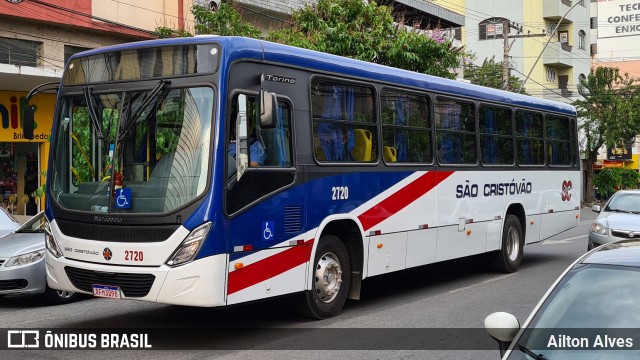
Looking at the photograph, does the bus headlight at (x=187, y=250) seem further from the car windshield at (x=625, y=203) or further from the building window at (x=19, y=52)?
the building window at (x=19, y=52)

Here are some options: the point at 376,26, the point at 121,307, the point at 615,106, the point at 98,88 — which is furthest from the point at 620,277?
the point at 615,106

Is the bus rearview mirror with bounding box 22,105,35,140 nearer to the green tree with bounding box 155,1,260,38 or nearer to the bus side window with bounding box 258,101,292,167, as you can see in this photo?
the bus side window with bounding box 258,101,292,167

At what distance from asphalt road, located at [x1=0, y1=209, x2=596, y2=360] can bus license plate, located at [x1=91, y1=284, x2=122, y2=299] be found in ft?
1.88

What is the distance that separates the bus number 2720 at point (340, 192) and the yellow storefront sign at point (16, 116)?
1387 cm

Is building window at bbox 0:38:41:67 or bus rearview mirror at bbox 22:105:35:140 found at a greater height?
building window at bbox 0:38:41:67

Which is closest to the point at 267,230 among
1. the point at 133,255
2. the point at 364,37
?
the point at 133,255

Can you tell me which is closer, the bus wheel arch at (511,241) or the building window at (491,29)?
the bus wheel arch at (511,241)

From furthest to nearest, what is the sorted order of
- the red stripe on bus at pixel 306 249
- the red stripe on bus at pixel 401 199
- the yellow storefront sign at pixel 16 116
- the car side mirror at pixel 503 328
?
1. the yellow storefront sign at pixel 16 116
2. the red stripe on bus at pixel 401 199
3. the red stripe on bus at pixel 306 249
4. the car side mirror at pixel 503 328

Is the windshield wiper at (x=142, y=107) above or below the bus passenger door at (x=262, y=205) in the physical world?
above

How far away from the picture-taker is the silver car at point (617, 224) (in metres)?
13.8

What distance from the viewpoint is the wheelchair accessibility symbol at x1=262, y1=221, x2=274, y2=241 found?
8.19 meters

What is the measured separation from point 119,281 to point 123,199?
82 cm

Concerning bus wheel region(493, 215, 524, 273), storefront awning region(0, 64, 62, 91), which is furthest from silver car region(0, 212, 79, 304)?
storefront awning region(0, 64, 62, 91)

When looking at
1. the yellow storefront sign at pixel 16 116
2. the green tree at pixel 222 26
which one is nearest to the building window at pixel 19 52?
the yellow storefront sign at pixel 16 116
